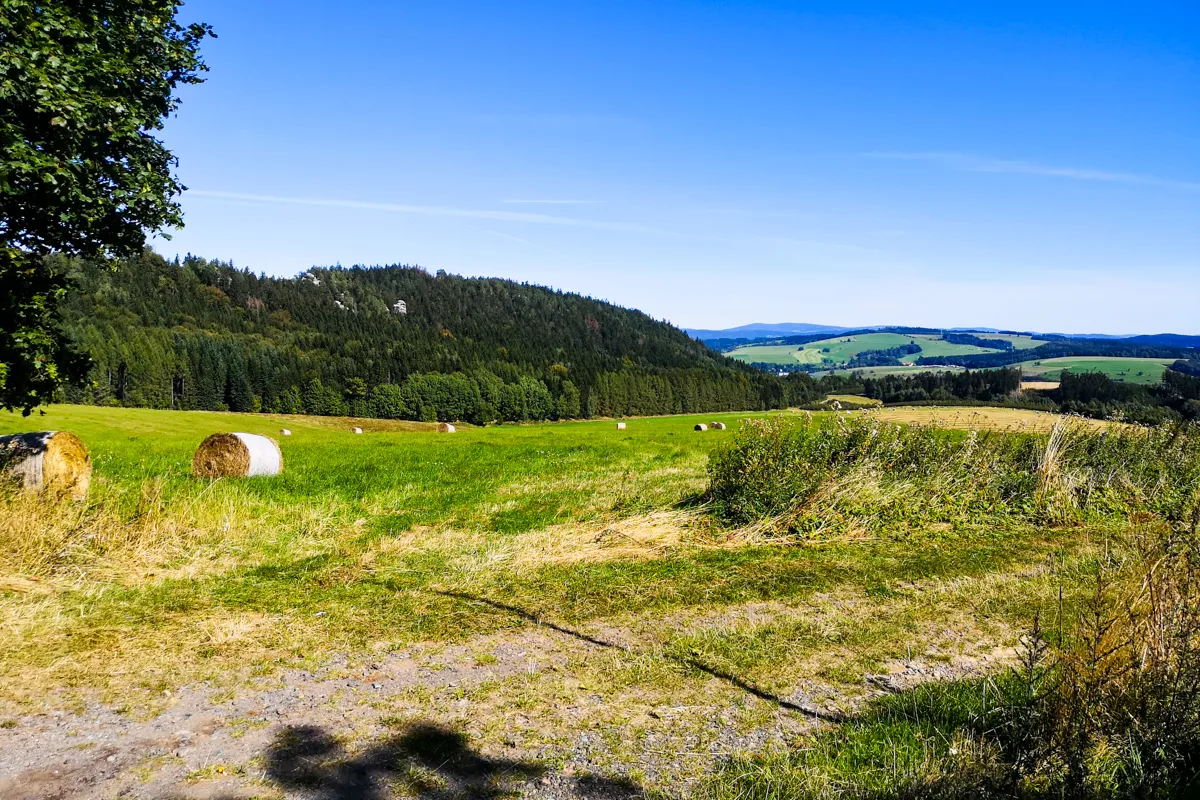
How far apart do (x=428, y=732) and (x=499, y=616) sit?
2980 millimetres

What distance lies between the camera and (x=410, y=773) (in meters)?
4.90

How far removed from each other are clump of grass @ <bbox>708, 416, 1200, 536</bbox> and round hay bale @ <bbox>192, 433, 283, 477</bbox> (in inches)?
602

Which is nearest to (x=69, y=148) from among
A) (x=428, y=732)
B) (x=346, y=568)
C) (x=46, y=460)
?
(x=346, y=568)

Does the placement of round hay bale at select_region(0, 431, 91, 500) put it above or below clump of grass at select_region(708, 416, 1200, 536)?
above

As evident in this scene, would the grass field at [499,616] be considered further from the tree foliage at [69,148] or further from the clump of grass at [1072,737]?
the tree foliage at [69,148]

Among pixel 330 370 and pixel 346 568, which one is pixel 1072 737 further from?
pixel 330 370

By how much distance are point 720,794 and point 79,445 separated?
1769cm

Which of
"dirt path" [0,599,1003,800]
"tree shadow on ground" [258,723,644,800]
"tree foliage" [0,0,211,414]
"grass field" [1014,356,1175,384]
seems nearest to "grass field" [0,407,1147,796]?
"dirt path" [0,599,1003,800]

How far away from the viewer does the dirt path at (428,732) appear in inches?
187

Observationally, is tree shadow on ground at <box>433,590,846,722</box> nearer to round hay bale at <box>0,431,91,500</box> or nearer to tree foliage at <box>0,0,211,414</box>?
tree foliage at <box>0,0,211,414</box>

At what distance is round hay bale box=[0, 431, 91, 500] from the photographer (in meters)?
14.2

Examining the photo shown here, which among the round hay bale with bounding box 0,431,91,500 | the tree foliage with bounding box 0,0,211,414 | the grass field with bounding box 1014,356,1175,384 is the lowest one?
the grass field with bounding box 1014,356,1175,384

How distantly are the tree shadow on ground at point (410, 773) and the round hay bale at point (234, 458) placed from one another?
60.9 ft

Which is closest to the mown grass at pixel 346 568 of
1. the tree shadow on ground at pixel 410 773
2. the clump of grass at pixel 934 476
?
the clump of grass at pixel 934 476
